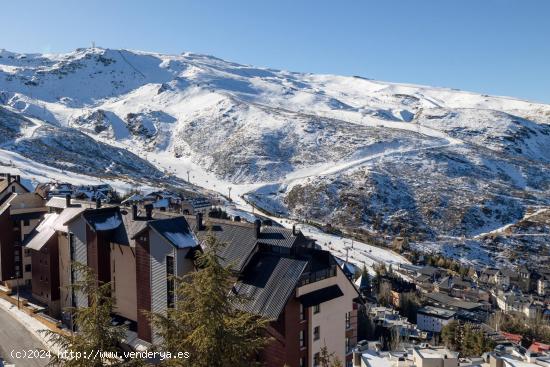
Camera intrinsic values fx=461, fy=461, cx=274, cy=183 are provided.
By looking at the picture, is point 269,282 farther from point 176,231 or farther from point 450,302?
point 450,302

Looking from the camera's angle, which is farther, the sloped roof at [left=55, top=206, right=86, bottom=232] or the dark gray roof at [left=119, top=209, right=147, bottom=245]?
the sloped roof at [left=55, top=206, right=86, bottom=232]

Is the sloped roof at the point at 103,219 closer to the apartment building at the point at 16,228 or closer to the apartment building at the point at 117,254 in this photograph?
the apartment building at the point at 117,254

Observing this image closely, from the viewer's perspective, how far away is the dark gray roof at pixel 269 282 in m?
22.6

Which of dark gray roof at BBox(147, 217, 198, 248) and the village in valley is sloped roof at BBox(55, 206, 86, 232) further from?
dark gray roof at BBox(147, 217, 198, 248)

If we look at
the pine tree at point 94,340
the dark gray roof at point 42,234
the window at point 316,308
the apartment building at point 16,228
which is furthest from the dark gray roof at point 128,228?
the pine tree at point 94,340

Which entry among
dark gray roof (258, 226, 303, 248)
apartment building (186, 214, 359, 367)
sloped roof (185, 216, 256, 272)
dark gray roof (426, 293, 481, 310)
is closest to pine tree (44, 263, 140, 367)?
apartment building (186, 214, 359, 367)

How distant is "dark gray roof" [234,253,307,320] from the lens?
22.6 m

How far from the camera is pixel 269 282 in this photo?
23.6 m

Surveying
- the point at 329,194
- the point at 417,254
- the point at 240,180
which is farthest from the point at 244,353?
the point at 240,180

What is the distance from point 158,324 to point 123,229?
2058cm

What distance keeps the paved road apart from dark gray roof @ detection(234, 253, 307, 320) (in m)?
15.1

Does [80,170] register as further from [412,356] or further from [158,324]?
[158,324]

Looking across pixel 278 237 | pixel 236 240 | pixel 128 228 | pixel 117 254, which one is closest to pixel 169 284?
pixel 236 240

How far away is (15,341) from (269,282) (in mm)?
21759
